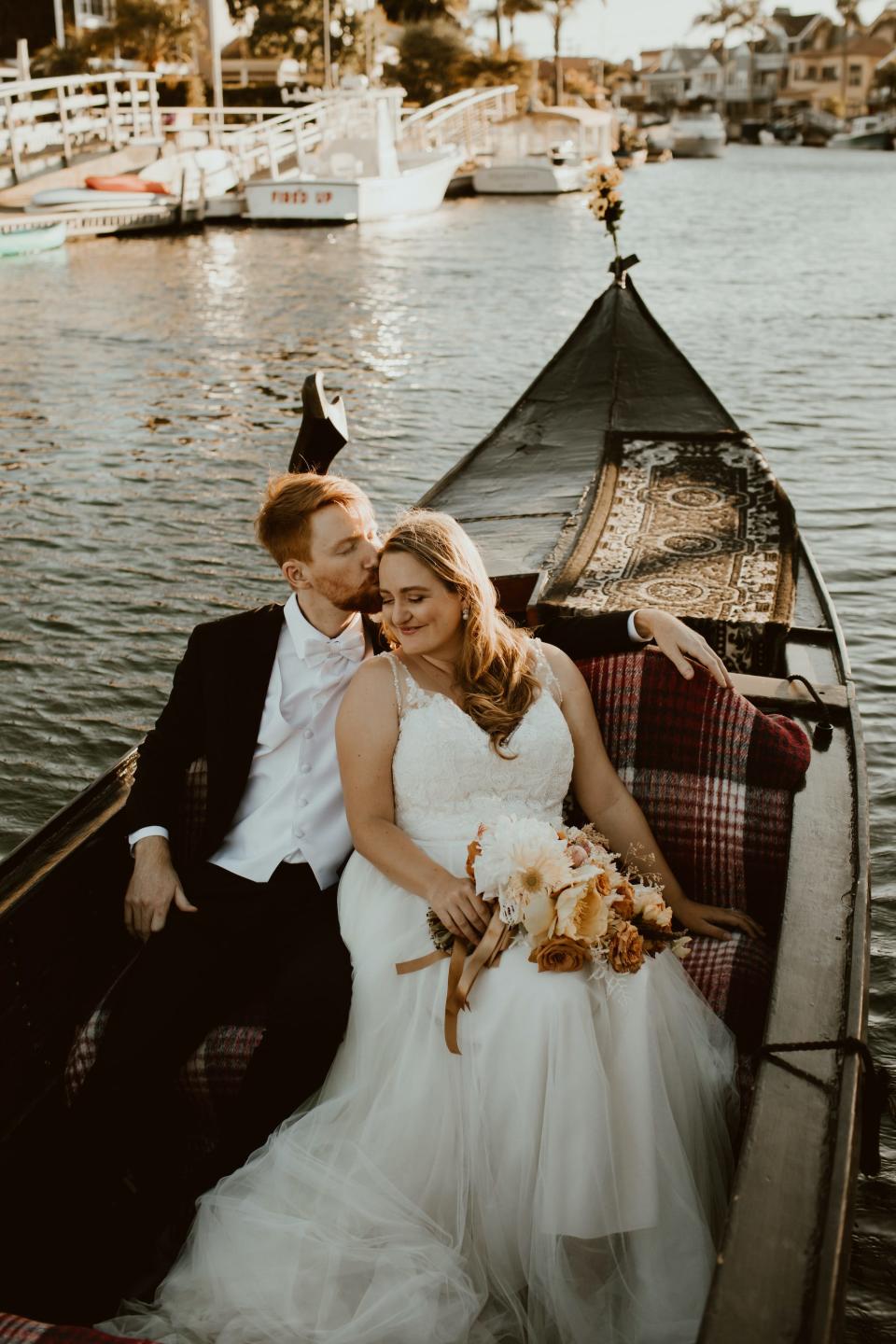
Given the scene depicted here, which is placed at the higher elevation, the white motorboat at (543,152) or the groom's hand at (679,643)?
the white motorboat at (543,152)

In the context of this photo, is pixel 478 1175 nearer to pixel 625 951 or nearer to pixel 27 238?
pixel 625 951

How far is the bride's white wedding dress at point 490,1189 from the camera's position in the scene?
1.70 metres

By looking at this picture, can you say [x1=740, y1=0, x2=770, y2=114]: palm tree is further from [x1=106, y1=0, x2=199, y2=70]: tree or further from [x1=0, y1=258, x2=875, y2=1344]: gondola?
[x1=0, y1=258, x2=875, y2=1344]: gondola

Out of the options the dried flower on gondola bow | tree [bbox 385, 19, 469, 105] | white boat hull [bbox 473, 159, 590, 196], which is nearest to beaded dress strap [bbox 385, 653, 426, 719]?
the dried flower on gondola bow

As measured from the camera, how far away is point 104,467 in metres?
8.12

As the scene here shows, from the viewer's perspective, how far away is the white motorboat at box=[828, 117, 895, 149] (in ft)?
167

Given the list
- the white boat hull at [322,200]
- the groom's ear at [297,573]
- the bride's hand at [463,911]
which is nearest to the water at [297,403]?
the white boat hull at [322,200]

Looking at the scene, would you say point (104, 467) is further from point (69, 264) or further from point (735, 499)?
point (69, 264)

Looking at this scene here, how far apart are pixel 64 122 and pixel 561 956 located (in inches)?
878

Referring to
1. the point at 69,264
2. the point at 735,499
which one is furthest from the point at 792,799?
the point at 69,264

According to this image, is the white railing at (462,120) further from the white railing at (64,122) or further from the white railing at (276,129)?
the white railing at (64,122)

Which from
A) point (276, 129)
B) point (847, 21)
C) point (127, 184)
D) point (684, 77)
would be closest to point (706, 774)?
point (127, 184)

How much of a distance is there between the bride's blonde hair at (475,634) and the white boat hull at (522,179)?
29396 mm

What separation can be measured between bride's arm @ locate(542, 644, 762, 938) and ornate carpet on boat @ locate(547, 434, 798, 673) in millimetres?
1024
